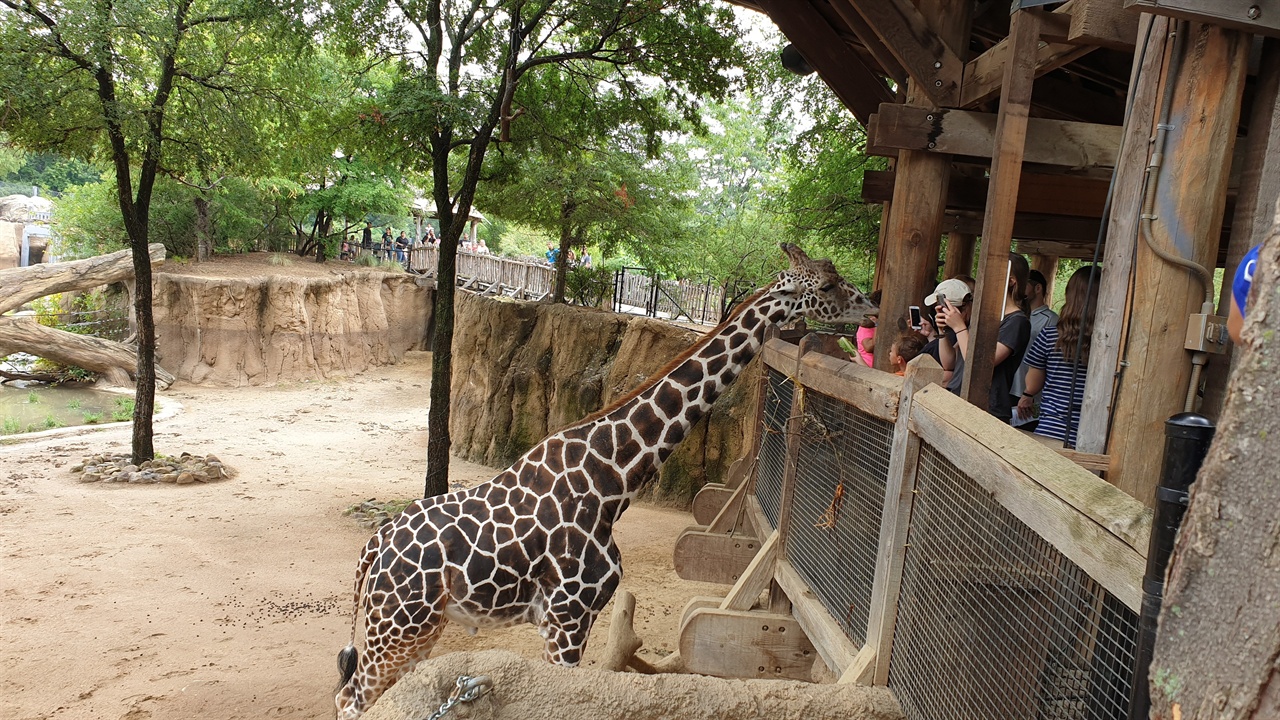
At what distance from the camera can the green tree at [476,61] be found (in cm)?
876

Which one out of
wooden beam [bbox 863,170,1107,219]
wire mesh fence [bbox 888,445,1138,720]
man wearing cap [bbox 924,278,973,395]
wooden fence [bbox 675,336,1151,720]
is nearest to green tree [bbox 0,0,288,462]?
wooden beam [bbox 863,170,1107,219]

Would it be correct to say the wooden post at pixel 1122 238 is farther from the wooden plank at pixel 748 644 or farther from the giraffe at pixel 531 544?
the giraffe at pixel 531 544

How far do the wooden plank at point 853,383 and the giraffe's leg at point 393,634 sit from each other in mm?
2146

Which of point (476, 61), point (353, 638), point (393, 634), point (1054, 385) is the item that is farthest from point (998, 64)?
point (476, 61)

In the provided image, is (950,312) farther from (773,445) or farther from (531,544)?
(531,544)

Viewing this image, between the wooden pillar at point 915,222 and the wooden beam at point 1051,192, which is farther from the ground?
the wooden beam at point 1051,192

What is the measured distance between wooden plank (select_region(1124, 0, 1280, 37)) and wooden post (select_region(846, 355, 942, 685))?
1.17 meters

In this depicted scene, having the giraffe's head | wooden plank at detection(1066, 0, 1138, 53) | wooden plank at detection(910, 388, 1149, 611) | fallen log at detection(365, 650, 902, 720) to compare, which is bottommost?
fallen log at detection(365, 650, 902, 720)

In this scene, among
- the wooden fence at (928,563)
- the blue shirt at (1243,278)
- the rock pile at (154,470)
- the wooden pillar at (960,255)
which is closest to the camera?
the blue shirt at (1243,278)

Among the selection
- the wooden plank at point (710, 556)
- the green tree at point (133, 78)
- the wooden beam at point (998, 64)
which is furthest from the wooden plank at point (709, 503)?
the green tree at point (133, 78)

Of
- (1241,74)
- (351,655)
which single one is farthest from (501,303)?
(1241,74)

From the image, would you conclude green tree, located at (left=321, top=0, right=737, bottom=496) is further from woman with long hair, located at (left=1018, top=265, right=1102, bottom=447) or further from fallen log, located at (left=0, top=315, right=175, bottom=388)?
fallen log, located at (left=0, top=315, right=175, bottom=388)

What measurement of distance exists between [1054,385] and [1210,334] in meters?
1.41

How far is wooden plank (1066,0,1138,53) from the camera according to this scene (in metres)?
2.79
